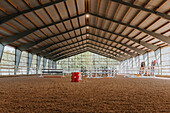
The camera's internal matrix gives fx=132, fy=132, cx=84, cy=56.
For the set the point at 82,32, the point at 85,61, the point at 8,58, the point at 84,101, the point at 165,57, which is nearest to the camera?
the point at 84,101

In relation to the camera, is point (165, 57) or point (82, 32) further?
point (82, 32)

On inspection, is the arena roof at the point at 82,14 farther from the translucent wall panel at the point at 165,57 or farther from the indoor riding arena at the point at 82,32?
the translucent wall panel at the point at 165,57

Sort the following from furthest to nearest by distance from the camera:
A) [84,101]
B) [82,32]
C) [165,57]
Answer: [82,32] → [165,57] → [84,101]

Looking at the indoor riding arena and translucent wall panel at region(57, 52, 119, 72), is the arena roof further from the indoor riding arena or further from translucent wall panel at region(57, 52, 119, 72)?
translucent wall panel at region(57, 52, 119, 72)

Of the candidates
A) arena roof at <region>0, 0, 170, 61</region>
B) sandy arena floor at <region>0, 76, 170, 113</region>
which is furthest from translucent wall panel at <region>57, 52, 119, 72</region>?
sandy arena floor at <region>0, 76, 170, 113</region>

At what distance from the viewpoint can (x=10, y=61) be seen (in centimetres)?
1655

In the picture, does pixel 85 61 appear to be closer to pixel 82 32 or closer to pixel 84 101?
pixel 82 32

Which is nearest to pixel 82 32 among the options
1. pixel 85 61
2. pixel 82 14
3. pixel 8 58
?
pixel 82 14

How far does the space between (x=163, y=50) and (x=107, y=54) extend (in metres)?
14.6

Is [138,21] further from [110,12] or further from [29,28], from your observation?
[29,28]

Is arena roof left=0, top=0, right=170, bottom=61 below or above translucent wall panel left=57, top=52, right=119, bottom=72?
above

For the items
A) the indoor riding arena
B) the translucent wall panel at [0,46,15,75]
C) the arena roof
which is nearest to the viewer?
the indoor riding arena

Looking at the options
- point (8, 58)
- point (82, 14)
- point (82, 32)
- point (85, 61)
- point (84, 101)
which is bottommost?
point (84, 101)

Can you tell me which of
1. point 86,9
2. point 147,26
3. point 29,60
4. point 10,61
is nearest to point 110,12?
point 86,9
